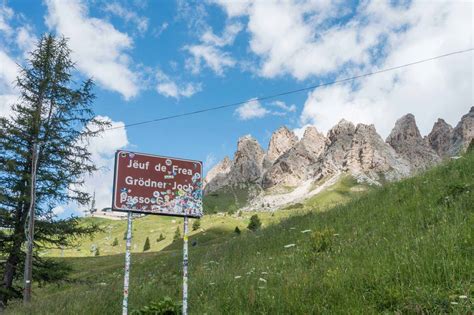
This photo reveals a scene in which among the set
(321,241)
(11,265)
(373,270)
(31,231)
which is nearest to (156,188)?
(373,270)

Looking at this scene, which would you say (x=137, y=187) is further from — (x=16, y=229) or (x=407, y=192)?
(x=16, y=229)

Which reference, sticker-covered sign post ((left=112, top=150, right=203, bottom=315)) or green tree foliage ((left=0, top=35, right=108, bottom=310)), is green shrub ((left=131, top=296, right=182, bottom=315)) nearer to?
sticker-covered sign post ((left=112, top=150, right=203, bottom=315))

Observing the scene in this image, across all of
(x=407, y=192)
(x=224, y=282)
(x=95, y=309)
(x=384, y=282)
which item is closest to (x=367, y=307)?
(x=384, y=282)

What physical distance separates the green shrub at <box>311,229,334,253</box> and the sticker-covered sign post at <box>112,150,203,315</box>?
4359 mm

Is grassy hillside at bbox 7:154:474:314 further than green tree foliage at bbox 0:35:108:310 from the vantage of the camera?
No

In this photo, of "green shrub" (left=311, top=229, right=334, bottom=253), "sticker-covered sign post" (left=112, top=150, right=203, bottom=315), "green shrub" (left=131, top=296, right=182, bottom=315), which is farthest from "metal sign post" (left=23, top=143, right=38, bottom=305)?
"sticker-covered sign post" (left=112, top=150, right=203, bottom=315)

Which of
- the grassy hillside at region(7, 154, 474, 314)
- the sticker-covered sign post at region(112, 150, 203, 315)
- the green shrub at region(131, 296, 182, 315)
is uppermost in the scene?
the sticker-covered sign post at region(112, 150, 203, 315)

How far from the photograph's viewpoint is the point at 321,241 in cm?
1087

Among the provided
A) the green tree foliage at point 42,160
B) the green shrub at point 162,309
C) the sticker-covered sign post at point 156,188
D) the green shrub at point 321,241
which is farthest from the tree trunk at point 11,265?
the sticker-covered sign post at point 156,188

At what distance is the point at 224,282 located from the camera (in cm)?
921

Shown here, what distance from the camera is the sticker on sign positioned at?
23.1 ft

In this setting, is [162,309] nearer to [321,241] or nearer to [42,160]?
[321,241]

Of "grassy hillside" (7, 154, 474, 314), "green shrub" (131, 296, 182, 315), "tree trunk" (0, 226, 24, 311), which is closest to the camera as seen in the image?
"grassy hillside" (7, 154, 474, 314)

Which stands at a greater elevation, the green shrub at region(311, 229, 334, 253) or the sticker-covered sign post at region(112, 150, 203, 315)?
the sticker-covered sign post at region(112, 150, 203, 315)
